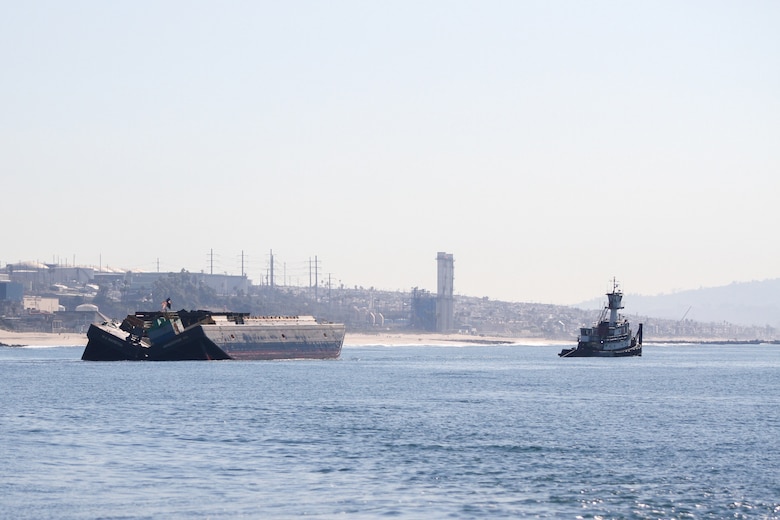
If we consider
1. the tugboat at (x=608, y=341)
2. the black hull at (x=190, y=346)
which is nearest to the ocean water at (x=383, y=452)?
the black hull at (x=190, y=346)

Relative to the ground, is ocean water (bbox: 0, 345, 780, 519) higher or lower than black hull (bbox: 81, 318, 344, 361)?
lower

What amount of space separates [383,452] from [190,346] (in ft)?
288

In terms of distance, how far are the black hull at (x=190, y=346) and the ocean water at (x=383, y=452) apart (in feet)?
139

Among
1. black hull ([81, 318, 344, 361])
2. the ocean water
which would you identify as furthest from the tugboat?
the ocean water

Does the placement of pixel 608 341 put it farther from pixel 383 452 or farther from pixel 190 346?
pixel 383 452

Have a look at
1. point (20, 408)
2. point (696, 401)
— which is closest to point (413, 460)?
point (20, 408)

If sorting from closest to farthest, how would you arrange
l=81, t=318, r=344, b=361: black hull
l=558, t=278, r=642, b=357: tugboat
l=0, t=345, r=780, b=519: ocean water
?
l=0, t=345, r=780, b=519: ocean water, l=81, t=318, r=344, b=361: black hull, l=558, t=278, r=642, b=357: tugboat

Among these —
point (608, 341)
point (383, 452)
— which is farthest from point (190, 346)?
point (383, 452)

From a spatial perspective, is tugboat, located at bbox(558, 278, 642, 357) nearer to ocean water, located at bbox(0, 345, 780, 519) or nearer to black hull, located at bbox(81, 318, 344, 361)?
black hull, located at bbox(81, 318, 344, 361)

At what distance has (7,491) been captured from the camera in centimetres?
4028

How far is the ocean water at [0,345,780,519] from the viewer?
38062 mm

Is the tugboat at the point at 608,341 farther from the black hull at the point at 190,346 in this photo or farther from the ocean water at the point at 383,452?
the ocean water at the point at 383,452

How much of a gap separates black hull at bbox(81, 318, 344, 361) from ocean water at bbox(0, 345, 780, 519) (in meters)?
42.4

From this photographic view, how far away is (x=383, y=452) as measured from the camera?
5050cm
